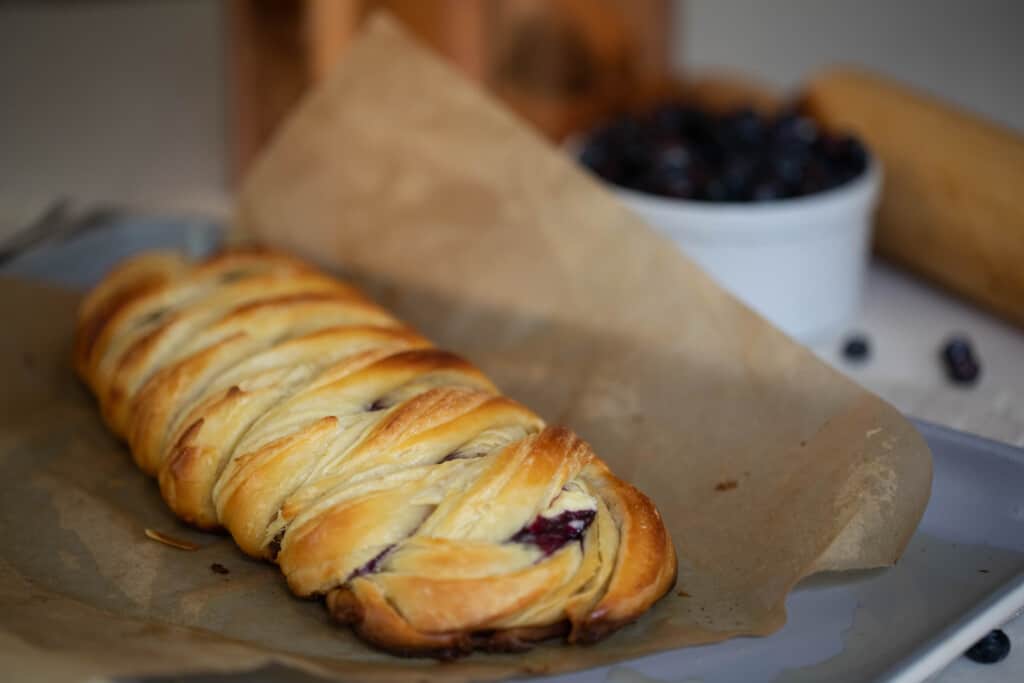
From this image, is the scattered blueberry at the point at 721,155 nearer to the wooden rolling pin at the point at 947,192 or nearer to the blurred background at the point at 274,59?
the wooden rolling pin at the point at 947,192

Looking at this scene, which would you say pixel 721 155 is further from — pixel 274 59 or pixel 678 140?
pixel 274 59

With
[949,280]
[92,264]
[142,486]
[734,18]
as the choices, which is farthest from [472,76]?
[734,18]

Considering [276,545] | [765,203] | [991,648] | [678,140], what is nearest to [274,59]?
[678,140]

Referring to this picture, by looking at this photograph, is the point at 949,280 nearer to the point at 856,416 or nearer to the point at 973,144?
the point at 973,144

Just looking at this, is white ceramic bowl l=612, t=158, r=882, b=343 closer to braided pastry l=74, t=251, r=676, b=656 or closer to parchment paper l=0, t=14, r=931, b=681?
parchment paper l=0, t=14, r=931, b=681

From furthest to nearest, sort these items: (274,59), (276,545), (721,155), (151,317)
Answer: (274,59), (721,155), (151,317), (276,545)

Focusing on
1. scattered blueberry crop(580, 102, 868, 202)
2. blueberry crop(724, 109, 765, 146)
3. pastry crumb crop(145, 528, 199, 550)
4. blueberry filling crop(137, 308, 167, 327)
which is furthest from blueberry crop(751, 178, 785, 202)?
pastry crumb crop(145, 528, 199, 550)
